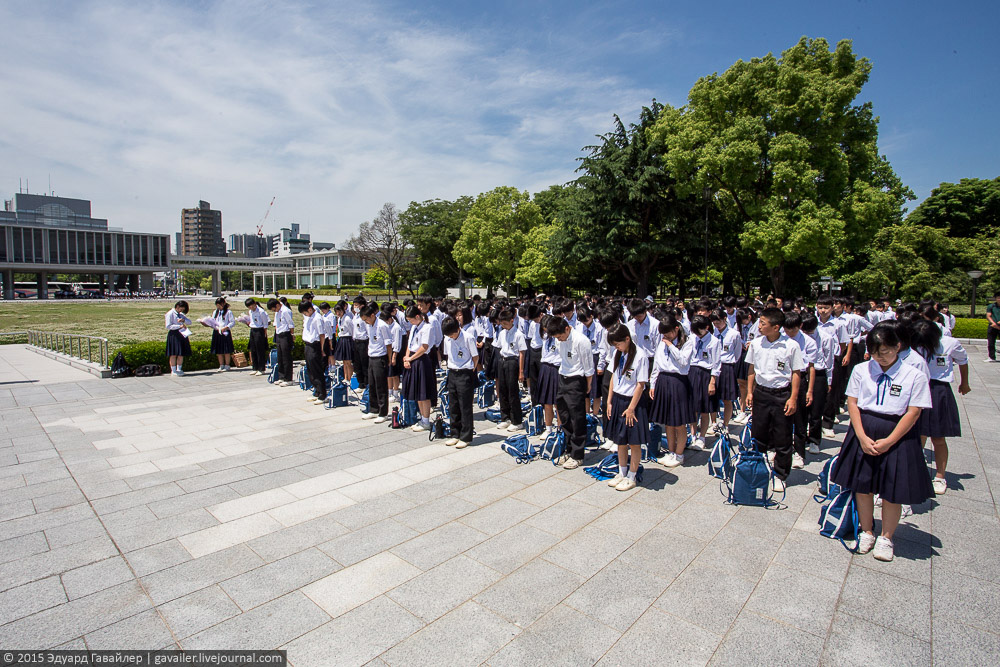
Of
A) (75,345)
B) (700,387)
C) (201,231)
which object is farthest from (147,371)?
(201,231)

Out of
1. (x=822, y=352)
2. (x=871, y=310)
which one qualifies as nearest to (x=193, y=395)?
(x=822, y=352)

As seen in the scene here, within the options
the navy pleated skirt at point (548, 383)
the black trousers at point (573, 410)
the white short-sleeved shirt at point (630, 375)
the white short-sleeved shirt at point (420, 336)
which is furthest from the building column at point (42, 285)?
the white short-sleeved shirt at point (630, 375)

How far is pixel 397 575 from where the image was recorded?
3695 millimetres

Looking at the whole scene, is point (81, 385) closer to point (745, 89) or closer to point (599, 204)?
point (599, 204)

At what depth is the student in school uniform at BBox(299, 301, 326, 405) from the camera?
9172 millimetres

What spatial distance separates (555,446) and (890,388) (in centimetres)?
335

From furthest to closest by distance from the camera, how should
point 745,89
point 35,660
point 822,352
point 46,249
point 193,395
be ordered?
point 46,249
point 745,89
point 193,395
point 822,352
point 35,660

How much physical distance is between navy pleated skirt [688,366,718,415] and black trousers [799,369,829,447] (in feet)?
3.80

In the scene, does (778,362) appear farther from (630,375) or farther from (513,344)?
(513,344)

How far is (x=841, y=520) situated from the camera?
13.5ft

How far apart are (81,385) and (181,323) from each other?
7.27 ft

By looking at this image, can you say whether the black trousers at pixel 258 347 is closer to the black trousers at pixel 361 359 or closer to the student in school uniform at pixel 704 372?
the black trousers at pixel 361 359

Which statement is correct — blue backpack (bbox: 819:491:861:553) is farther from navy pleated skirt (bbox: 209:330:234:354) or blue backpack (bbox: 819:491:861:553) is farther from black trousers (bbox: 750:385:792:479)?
navy pleated skirt (bbox: 209:330:234:354)

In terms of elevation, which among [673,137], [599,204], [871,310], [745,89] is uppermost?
[745,89]
